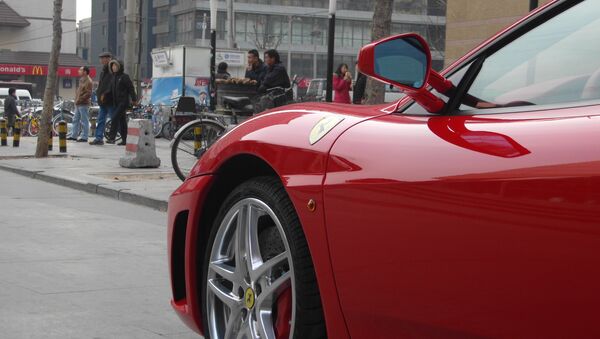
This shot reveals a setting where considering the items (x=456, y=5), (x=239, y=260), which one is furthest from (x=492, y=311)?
(x=456, y=5)

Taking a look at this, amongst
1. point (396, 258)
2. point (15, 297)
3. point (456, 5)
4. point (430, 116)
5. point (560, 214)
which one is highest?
point (456, 5)

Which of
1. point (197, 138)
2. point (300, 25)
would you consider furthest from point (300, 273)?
point (300, 25)

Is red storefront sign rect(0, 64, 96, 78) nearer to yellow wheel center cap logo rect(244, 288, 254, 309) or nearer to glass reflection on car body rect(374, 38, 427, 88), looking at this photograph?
yellow wheel center cap logo rect(244, 288, 254, 309)

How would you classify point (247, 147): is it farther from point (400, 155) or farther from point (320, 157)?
point (400, 155)

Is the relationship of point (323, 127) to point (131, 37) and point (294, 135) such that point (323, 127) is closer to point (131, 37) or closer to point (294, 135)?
point (294, 135)

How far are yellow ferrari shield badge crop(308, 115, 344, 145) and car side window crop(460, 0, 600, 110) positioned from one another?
1.56 feet

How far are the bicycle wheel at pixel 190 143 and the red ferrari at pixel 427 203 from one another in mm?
8821

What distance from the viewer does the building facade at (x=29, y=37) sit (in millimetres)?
78688

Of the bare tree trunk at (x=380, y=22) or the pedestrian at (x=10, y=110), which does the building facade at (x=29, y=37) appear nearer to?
the pedestrian at (x=10, y=110)

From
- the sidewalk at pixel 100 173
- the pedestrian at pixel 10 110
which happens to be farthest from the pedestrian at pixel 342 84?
the pedestrian at pixel 10 110

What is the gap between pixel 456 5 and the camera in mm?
35594

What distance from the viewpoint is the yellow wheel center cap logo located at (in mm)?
3394

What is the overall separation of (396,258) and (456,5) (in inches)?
1337

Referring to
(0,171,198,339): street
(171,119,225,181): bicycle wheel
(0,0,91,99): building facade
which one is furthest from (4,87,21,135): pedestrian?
(0,0,91,99): building facade
